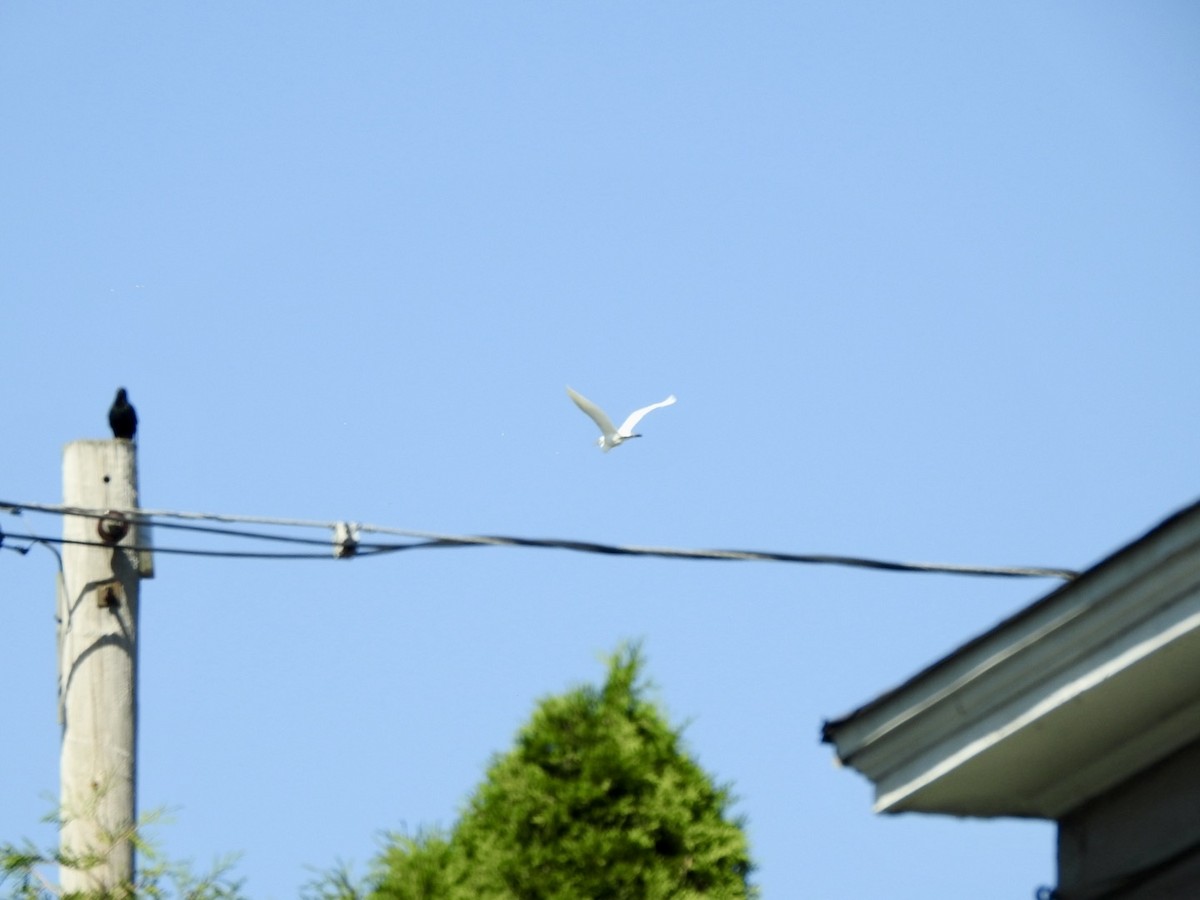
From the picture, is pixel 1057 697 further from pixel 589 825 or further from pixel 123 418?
pixel 123 418

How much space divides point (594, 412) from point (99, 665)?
252 centimetres

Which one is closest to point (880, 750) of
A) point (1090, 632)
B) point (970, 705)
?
point (970, 705)

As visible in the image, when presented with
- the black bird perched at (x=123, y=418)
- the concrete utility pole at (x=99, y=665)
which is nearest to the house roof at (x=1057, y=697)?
the concrete utility pole at (x=99, y=665)

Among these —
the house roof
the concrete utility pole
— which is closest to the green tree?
the concrete utility pole

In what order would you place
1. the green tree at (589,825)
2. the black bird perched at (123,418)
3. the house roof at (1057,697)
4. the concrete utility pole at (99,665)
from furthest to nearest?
the black bird perched at (123,418) < the green tree at (589,825) < the concrete utility pole at (99,665) < the house roof at (1057,697)

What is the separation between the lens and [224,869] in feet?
22.1

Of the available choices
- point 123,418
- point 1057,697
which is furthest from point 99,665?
point 1057,697


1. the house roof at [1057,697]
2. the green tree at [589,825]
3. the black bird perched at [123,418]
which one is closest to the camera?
the house roof at [1057,697]

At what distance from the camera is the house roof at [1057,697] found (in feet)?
13.9

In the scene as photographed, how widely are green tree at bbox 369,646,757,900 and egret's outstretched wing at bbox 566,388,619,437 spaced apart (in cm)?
134

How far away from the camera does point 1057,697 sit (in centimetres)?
436

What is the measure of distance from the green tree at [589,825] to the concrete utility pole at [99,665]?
1.07 m

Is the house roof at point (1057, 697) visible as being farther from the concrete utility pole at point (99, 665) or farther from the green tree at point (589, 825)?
the concrete utility pole at point (99, 665)

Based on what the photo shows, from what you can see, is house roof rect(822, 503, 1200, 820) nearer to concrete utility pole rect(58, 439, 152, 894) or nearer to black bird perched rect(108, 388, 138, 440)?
concrete utility pole rect(58, 439, 152, 894)
